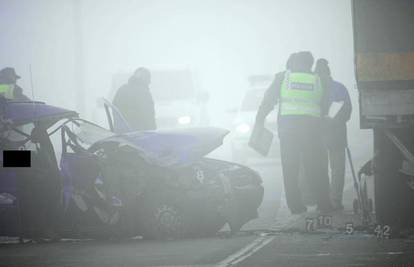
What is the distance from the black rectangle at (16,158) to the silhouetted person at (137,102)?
14.4 ft

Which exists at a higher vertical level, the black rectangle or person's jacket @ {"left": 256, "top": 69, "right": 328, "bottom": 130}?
person's jacket @ {"left": 256, "top": 69, "right": 328, "bottom": 130}

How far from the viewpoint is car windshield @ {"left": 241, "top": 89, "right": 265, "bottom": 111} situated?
25.4 metres

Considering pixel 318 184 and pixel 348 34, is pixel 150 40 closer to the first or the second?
pixel 348 34

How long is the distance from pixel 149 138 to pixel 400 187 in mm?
2645

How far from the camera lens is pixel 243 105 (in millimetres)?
25578

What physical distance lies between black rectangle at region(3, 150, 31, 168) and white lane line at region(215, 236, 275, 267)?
253cm

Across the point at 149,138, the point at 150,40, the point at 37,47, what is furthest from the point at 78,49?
the point at 149,138

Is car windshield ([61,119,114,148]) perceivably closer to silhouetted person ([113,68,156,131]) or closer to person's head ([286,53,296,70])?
person's head ([286,53,296,70])

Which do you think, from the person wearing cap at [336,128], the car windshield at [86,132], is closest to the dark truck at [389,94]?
the car windshield at [86,132]

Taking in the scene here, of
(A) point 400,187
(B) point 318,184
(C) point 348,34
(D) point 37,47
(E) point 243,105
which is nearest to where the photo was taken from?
(A) point 400,187

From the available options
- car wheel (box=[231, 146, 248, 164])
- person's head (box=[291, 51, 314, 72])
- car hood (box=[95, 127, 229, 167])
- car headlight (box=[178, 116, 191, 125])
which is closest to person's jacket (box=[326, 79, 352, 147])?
person's head (box=[291, 51, 314, 72])

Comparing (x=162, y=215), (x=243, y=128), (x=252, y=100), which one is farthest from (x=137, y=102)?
(x=252, y=100)

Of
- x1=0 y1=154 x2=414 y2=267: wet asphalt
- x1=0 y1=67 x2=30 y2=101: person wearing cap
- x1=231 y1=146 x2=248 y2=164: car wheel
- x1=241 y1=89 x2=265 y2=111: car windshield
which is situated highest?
x1=0 y1=67 x2=30 y2=101: person wearing cap

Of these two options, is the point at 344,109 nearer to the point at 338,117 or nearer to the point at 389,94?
the point at 338,117
